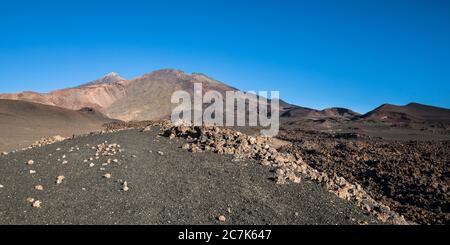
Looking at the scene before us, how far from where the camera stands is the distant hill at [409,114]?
6479cm

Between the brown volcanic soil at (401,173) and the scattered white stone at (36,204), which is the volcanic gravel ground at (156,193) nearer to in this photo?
the scattered white stone at (36,204)

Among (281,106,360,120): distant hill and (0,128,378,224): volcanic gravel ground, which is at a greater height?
(281,106,360,120): distant hill

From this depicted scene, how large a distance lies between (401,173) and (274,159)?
24.9 feet

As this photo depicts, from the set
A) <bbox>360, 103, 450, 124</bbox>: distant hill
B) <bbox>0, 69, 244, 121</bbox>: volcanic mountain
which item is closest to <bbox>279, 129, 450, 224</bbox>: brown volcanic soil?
<bbox>360, 103, 450, 124</bbox>: distant hill

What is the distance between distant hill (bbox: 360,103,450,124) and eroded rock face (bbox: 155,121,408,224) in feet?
174

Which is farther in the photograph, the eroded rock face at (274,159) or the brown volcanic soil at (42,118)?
the brown volcanic soil at (42,118)

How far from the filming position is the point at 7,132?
31594mm

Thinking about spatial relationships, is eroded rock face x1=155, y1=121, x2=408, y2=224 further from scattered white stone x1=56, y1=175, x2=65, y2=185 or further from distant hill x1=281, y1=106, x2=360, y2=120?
distant hill x1=281, y1=106, x2=360, y2=120

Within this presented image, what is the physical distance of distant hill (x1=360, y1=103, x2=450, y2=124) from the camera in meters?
64.8

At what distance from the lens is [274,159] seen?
38.9 ft

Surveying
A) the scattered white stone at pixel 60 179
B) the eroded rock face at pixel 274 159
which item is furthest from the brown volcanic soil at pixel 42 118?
the scattered white stone at pixel 60 179

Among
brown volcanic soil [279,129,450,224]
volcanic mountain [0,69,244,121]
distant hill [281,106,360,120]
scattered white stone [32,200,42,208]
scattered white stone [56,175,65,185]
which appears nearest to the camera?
scattered white stone [32,200,42,208]

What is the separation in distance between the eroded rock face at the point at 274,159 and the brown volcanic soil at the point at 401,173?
1.58 m
